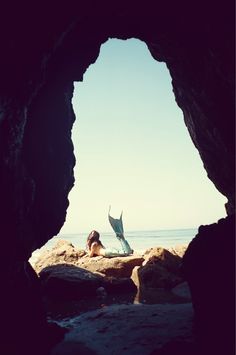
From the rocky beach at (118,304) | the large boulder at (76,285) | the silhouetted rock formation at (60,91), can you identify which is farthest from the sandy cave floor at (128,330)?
the large boulder at (76,285)

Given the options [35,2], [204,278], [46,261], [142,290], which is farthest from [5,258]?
[46,261]

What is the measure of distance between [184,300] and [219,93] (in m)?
7.93

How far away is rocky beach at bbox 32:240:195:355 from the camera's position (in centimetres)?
733

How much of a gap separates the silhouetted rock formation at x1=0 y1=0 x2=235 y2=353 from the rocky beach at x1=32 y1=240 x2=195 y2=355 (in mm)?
1675

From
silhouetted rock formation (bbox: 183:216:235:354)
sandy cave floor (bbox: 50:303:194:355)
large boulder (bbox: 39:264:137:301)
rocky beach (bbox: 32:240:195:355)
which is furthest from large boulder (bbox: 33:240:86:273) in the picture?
silhouetted rock formation (bbox: 183:216:235:354)

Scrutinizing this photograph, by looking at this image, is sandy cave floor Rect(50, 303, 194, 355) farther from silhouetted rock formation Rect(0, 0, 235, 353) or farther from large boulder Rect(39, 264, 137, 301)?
large boulder Rect(39, 264, 137, 301)

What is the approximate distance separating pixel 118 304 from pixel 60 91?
30.0 ft

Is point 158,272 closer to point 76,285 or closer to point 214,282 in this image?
point 76,285

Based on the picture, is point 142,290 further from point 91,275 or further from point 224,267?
point 224,267

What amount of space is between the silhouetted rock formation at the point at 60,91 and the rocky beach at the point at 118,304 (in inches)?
66.0

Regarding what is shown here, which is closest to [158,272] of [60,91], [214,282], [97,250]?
[97,250]

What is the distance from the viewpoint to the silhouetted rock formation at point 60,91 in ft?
23.1

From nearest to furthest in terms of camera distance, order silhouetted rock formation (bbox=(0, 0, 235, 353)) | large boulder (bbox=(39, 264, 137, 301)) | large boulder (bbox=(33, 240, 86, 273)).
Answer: silhouetted rock formation (bbox=(0, 0, 235, 353))
large boulder (bbox=(39, 264, 137, 301))
large boulder (bbox=(33, 240, 86, 273))

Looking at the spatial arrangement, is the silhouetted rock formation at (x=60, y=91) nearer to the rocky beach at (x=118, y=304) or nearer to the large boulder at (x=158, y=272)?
the rocky beach at (x=118, y=304)
